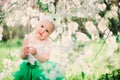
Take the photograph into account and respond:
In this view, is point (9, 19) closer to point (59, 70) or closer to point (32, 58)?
point (32, 58)

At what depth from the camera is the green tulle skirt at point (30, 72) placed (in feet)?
9.93

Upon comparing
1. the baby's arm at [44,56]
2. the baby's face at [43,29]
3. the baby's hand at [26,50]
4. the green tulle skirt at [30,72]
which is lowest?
the green tulle skirt at [30,72]

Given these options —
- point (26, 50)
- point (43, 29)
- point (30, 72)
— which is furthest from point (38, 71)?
point (43, 29)

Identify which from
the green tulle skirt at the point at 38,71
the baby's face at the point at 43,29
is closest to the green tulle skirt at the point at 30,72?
the green tulle skirt at the point at 38,71

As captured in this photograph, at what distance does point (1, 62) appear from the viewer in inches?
121

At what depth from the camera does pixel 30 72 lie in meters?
3.03

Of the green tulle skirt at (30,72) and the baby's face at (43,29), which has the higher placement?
the baby's face at (43,29)

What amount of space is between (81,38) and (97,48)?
15 centimetres

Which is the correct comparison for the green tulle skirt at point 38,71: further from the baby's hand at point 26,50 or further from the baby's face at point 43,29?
the baby's face at point 43,29

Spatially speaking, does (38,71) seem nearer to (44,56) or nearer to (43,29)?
(44,56)

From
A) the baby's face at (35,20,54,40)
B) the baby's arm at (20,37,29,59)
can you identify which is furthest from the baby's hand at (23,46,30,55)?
the baby's face at (35,20,54,40)

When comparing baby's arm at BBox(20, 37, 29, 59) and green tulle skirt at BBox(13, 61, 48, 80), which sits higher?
baby's arm at BBox(20, 37, 29, 59)

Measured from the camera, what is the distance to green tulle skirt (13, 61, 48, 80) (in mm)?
3027

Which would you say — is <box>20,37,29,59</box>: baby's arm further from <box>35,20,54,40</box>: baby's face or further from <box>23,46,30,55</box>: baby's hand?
<box>35,20,54,40</box>: baby's face
